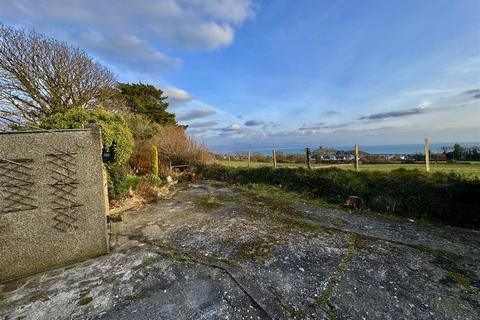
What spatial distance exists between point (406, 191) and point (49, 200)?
7311 millimetres

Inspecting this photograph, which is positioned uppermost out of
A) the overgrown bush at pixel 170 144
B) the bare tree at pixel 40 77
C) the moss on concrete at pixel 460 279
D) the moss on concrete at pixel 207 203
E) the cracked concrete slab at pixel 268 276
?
the bare tree at pixel 40 77

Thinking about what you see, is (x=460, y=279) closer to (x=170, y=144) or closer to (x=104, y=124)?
(x=104, y=124)

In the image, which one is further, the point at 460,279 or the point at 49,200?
the point at 49,200

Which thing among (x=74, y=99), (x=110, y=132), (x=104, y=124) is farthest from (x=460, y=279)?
(x=74, y=99)

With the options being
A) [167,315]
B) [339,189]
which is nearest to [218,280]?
[167,315]

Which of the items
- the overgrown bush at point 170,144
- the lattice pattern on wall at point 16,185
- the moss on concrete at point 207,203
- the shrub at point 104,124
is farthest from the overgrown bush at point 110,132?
the overgrown bush at point 170,144

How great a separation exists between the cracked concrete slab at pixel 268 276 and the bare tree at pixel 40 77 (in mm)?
9788

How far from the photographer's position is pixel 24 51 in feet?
33.1

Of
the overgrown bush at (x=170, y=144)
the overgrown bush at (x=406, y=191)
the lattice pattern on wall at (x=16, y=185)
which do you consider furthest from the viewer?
the overgrown bush at (x=170, y=144)

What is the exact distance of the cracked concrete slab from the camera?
7.95 ft

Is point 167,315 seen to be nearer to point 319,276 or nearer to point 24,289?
point 319,276

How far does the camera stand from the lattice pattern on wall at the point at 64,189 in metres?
3.39

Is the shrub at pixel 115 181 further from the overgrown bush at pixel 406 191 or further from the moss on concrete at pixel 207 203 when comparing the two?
the overgrown bush at pixel 406 191

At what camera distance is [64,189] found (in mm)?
3449
